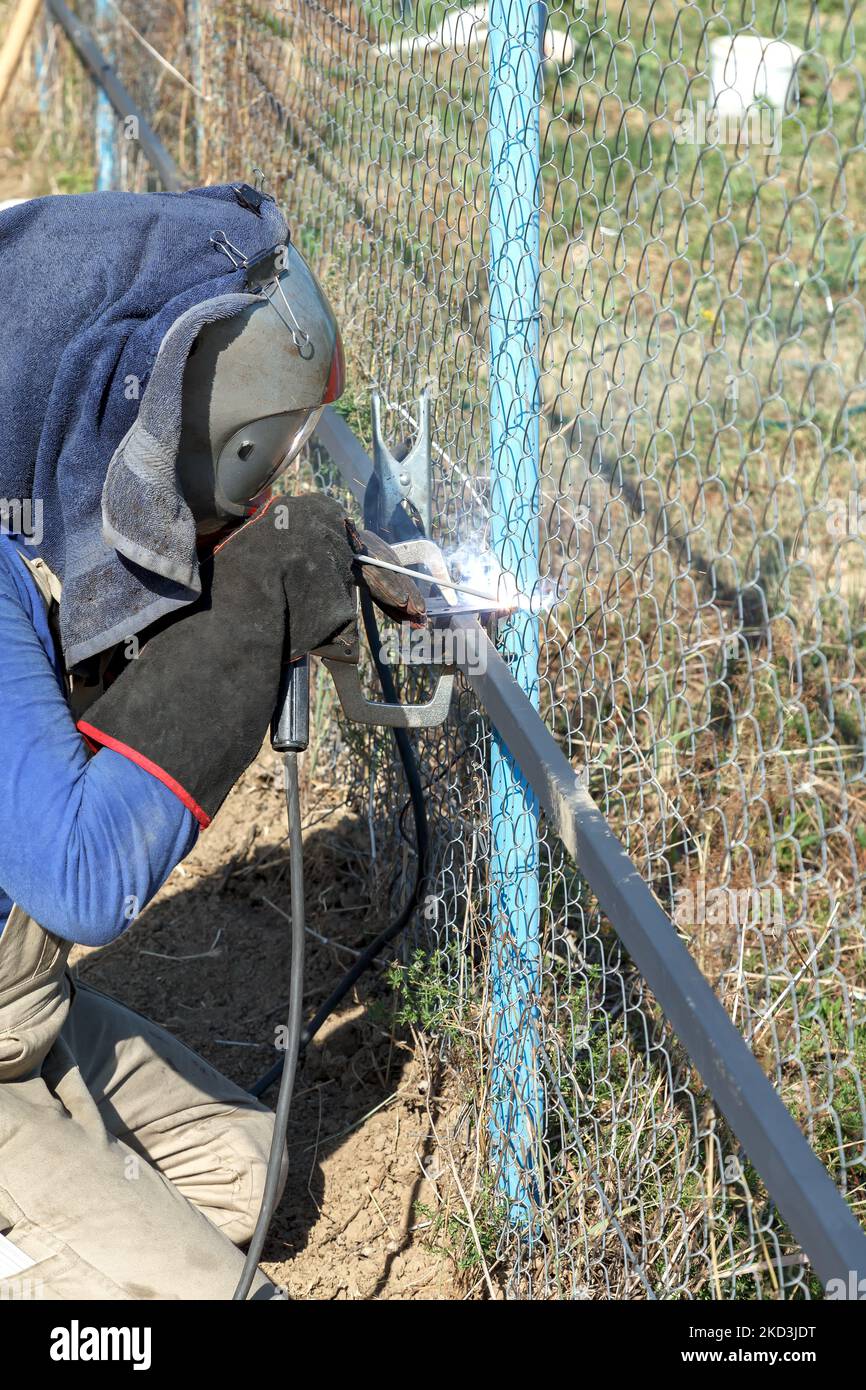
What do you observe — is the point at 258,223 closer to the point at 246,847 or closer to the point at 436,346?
the point at 436,346

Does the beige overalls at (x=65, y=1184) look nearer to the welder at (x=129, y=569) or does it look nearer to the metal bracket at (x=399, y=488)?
the welder at (x=129, y=569)

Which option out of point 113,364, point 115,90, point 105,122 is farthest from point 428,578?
point 105,122

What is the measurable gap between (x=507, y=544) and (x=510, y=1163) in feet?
3.22

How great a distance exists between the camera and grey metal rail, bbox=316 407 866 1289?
1312mm

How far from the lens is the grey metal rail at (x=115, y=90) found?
501cm

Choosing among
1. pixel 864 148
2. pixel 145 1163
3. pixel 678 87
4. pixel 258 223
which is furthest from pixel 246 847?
pixel 678 87

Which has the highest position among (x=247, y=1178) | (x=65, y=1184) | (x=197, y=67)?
(x=197, y=67)

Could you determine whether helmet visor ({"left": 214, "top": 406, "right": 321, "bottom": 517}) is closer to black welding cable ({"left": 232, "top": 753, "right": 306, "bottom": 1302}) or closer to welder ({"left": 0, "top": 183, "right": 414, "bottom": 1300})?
welder ({"left": 0, "top": 183, "right": 414, "bottom": 1300})

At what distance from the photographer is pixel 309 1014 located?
3.06 m

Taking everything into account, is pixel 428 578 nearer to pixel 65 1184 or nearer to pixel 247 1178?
pixel 65 1184

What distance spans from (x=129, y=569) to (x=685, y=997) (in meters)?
0.83

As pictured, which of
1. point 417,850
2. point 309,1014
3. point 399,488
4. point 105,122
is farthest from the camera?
point 105,122

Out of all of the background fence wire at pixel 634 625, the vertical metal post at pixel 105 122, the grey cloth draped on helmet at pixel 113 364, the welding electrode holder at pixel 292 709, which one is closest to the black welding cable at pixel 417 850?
the background fence wire at pixel 634 625
